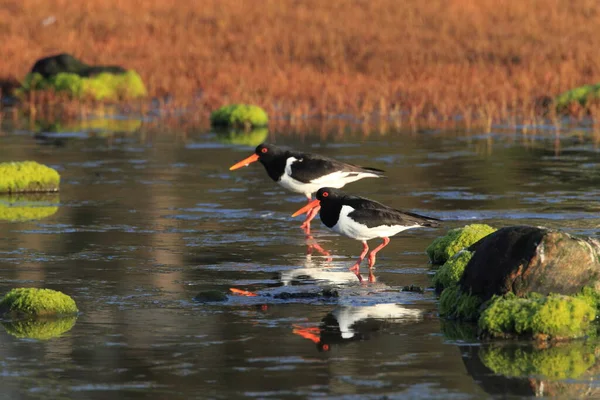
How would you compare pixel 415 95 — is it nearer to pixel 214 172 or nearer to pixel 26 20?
pixel 214 172

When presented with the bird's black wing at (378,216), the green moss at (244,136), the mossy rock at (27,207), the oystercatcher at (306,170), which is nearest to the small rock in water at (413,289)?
the bird's black wing at (378,216)

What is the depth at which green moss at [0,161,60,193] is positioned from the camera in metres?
19.8

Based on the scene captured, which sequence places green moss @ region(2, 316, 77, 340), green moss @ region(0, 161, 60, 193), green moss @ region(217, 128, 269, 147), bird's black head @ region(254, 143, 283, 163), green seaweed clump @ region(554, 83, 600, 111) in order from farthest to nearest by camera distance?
green seaweed clump @ region(554, 83, 600, 111), green moss @ region(217, 128, 269, 147), green moss @ region(0, 161, 60, 193), bird's black head @ region(254, 143, 283, 163), green moss @ region(2, 316, 77, 340)

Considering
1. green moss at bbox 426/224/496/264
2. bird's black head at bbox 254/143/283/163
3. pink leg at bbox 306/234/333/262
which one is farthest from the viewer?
bird's black head at bbox 254/143/283/163

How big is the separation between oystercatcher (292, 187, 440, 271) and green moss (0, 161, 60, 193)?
23.7 ft

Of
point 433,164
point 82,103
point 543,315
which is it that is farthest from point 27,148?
point 543,315

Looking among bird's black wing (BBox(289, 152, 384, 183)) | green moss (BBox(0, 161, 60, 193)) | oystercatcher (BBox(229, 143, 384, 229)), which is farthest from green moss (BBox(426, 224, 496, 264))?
green moss (BBox(0, 161, 60, 193))

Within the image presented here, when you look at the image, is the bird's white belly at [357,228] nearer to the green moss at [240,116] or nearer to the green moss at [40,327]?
the green moss at [40,327]

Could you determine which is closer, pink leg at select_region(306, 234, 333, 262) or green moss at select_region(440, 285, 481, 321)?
green moss at select_region(440, 285, 481, 321)

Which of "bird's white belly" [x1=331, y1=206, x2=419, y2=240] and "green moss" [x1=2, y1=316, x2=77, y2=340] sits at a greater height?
"bird's white belly" [x1=331, y1=206, x2=419, y2=240]

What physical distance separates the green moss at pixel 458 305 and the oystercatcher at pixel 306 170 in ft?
19.0

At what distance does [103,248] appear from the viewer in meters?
15.1

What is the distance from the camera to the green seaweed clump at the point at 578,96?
32.5 meters

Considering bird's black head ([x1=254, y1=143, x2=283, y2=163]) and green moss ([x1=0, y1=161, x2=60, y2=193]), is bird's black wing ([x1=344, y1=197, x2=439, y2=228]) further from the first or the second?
green moss ([x1=0, y1=161, x2=60, y2=193])
